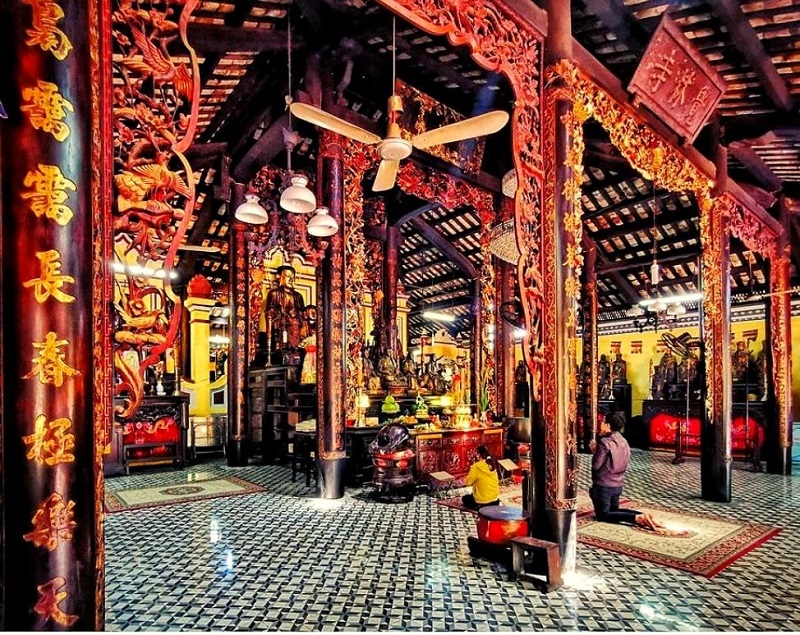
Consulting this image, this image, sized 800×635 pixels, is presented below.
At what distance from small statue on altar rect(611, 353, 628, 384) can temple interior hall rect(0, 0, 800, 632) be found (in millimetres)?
3539

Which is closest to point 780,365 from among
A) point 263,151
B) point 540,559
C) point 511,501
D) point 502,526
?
point 511,501

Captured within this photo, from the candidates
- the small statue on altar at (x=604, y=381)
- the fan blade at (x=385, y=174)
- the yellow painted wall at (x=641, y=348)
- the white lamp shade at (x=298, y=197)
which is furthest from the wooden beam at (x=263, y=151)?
the small statue on altar at (x=604, y=381)

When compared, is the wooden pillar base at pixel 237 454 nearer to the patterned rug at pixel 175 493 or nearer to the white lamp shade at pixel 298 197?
the patterned rug at pixel 175 493

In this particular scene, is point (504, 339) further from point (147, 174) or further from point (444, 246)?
point (147, 174)

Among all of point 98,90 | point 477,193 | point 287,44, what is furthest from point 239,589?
point 477,193

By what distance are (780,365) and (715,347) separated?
3.17m

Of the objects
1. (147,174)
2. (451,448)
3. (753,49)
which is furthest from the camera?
(451,448)

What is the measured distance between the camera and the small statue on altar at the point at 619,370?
14.9 meters

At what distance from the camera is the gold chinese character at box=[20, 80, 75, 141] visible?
1.62 metres

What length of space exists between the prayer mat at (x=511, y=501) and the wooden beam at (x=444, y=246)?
797cm

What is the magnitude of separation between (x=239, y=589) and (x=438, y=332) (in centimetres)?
1703

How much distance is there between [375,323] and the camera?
452 inches

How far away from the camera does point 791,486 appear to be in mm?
7359

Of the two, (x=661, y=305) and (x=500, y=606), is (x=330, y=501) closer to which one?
(x=500, y=606)
